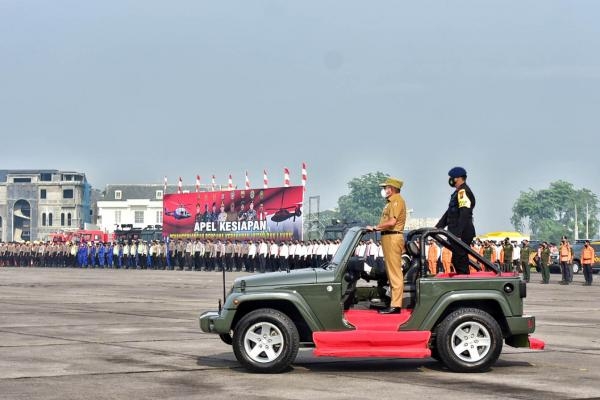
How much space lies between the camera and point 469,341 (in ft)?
42.4

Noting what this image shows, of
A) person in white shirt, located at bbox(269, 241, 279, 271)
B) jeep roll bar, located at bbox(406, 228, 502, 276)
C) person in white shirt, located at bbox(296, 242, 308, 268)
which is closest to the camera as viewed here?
jeep roll bar, located at bbox(406, 228, 502, 276)

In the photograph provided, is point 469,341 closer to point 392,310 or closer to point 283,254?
point 392,310

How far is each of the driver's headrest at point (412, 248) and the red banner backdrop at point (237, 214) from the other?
46859 millimetres

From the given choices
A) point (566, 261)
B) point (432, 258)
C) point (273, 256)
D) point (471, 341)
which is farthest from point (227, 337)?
point (273, 256)

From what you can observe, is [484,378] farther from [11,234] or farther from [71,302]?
[11,234]

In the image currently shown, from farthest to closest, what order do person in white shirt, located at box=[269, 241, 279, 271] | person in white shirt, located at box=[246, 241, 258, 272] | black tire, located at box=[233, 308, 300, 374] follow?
1. person in white shirt, located at box=[246, 241, 258, 272]
2. person in white shirt, located at box=[269, 241, 279, 271]
3. black tire, located at box=[233, 308, 300, 374]

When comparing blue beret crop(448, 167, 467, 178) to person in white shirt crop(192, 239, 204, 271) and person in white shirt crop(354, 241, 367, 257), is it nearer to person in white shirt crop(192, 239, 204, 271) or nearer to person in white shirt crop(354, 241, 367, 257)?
person in white shirt crop(354, 241, 367, 257)

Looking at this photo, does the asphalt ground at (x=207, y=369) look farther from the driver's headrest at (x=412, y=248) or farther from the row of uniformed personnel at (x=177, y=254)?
the row of uniformed personnel at (x=177, y=254)

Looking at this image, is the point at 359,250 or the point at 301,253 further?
the point at 301,253

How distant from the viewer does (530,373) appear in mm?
12773

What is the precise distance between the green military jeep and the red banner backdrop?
1852 inches

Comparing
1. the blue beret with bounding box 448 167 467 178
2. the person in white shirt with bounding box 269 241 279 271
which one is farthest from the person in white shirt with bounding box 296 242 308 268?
the blue beret with bounding box 448 167 467 178

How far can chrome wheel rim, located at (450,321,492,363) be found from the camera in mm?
12867

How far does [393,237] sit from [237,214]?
5261 centimetres
